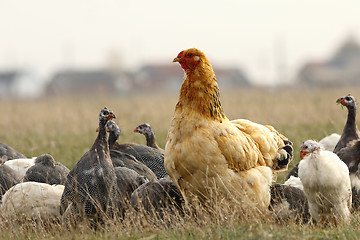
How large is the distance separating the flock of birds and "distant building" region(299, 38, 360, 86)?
53474 mm

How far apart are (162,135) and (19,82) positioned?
72.1 m

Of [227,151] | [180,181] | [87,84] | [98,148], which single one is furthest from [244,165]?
[87,84]

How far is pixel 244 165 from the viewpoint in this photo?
6527mm

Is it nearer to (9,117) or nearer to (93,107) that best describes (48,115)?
(9,117)

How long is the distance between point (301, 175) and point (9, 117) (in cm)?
1434

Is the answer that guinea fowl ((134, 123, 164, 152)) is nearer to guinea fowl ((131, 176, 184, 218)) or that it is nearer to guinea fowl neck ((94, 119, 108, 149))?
guinea fowl neck ((94, 119, 108, 149))

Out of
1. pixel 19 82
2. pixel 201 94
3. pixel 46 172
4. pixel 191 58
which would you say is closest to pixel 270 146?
pixel 201 94

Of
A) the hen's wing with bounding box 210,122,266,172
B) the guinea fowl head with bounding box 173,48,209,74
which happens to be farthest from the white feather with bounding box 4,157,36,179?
the hen's wing with bounding box 210,122,266,172

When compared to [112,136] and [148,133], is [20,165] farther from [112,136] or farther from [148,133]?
→ [148,133]

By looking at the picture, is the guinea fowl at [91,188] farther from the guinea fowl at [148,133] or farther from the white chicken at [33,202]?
the guinea fowl at [148,133]

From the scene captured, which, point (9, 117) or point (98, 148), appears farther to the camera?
point (9, 117)

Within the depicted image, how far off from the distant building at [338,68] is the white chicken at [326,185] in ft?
177

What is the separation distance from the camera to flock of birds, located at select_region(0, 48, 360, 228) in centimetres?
631

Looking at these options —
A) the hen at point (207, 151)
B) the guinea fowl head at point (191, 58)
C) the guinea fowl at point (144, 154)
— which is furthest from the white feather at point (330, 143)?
the guinea fowl head at point (191, 58)
